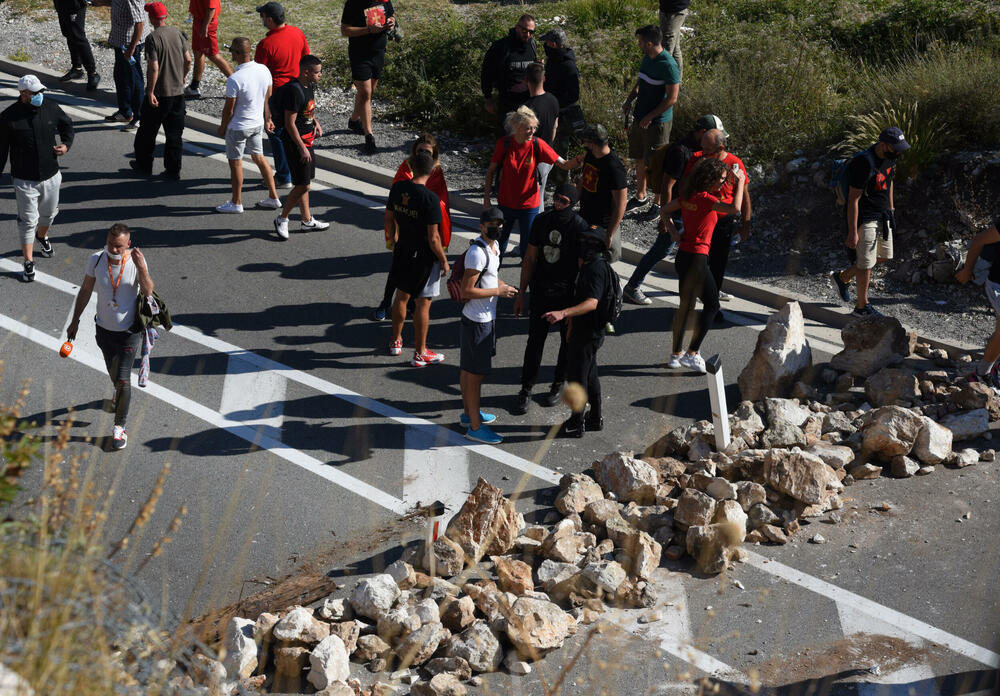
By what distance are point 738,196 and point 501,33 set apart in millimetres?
7377

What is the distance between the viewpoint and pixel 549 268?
866 cm

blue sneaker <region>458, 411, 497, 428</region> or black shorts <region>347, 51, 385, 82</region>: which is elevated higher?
black shorts <region>347, 51, 385, 82</region>

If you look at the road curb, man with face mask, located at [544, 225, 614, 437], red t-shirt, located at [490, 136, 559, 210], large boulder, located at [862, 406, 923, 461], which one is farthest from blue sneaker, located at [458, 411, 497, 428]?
the road curb

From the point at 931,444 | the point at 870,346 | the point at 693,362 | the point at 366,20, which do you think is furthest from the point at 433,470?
the point at 366,20

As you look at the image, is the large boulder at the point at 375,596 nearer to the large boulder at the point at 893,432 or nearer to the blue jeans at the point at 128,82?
the large boulder at the point at 893,432

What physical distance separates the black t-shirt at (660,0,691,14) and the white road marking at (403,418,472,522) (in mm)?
6968

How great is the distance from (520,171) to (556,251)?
5.95 feet

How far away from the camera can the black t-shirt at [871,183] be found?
Answer: 9.95m

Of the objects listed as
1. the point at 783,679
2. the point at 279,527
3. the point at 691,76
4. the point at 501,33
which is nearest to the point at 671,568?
the point at 783,679

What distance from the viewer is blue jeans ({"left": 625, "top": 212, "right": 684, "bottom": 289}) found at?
10180 mm

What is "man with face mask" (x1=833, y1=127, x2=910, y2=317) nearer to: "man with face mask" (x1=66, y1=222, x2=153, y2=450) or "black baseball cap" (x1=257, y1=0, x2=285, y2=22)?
"man with face mask" (x1=66, y1=222, x2=153, y2=450)

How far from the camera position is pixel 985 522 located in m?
7.46

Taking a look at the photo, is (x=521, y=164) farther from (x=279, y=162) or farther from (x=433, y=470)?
(x=279, y=162)

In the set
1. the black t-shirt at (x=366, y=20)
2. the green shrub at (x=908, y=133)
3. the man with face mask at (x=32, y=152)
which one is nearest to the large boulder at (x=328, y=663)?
the man with face mask at (x=32, y=152)
